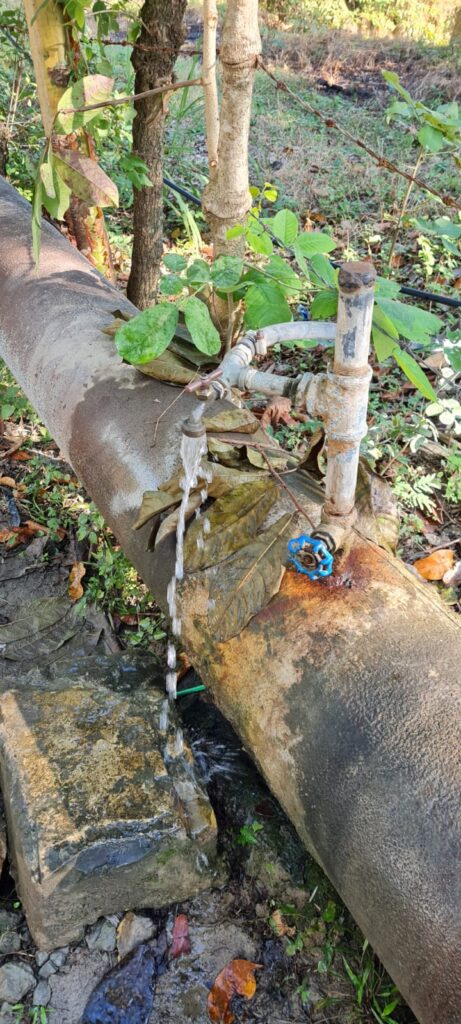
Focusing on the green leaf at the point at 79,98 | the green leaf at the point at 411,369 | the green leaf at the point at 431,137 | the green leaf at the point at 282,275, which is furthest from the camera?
the green leaf at the point at 431,137

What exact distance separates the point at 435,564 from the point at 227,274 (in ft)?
4.43

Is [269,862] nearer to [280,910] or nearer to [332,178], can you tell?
[280,910]

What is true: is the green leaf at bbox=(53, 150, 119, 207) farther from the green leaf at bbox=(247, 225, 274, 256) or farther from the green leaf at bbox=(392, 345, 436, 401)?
the green leaf at bbox=(392, 345, 436, 401)

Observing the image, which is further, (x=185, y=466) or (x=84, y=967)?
(x=84, y=967)

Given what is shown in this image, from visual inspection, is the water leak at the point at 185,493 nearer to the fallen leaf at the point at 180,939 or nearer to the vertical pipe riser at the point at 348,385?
the vertical pipe riser at the point at 348,385

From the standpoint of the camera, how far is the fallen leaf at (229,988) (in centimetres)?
163

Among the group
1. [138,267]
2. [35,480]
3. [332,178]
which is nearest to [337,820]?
[35,480]

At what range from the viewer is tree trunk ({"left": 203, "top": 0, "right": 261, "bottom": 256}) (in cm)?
211

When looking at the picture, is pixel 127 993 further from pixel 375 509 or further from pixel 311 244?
pixel 311 244

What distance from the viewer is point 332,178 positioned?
544cm

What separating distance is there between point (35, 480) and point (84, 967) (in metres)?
2.00

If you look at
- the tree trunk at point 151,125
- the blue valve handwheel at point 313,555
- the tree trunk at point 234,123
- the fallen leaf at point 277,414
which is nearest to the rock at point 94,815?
the blue valve handwheel at point 313,555

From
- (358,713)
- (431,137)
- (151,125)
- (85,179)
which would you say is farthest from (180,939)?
(151,125)

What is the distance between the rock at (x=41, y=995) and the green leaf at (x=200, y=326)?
1447 millimetres
